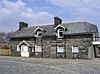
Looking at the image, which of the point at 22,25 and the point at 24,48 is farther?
the point at 22,25

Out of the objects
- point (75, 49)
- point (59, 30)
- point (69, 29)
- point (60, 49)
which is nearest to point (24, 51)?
point (60, 49)

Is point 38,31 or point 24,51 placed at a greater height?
point 38,31

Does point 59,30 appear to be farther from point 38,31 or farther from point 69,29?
point 38,31

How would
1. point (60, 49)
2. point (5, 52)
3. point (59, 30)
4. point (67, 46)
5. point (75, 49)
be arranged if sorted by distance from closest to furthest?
point (75, 49) → point (67, 46) → point (60, 49) → point (59, 30) → point (5, 52)

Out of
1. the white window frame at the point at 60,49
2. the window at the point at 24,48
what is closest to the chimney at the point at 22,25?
the window at the point at 24,48

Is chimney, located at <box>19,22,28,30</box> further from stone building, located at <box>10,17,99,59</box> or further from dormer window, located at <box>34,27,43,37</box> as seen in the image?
dormer window, located at <box>34,27,43,37</box>

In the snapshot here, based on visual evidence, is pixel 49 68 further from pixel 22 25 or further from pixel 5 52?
pixel 22 25

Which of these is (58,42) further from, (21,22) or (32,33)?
(21,22)

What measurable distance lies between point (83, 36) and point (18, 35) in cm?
1559

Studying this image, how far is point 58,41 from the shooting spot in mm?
40438

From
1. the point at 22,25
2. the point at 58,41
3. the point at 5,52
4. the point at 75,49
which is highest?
the point at 22,25

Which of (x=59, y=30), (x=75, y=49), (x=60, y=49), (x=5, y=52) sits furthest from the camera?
(x=5, y=52)

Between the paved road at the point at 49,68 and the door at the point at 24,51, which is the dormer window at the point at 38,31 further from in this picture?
the paved road at the point at 49,68

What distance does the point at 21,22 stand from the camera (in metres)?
51.2
